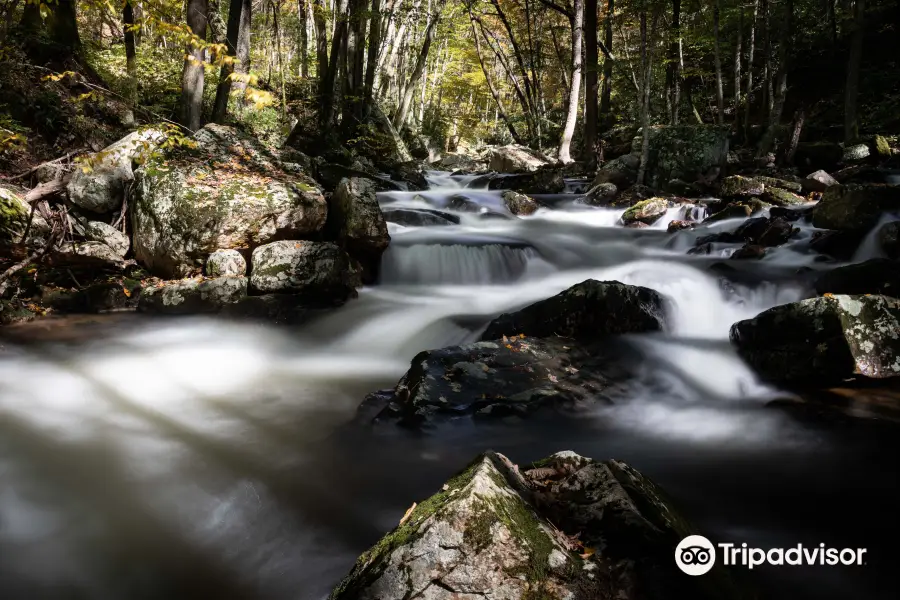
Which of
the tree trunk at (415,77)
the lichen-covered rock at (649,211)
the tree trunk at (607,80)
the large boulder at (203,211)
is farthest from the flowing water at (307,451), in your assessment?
the tree trunk at (607,80)

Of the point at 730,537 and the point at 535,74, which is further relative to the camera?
the point at 535,74

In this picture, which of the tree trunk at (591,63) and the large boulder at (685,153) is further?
the tree trunk at (591,63)

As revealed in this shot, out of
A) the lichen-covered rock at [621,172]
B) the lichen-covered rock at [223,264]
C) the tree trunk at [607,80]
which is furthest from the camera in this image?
the tree trunk at [607,80]

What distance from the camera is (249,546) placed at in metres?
2.84

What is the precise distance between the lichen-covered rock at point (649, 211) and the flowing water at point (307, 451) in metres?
4.12

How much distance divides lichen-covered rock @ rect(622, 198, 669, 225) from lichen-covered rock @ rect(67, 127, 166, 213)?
362 inches

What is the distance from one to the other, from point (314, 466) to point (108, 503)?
1271 mm

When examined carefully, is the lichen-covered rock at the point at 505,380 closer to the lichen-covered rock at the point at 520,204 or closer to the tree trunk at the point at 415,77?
the lichen-covered rock at the point at 520,204

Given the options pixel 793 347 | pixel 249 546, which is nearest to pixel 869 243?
pixel 793 347

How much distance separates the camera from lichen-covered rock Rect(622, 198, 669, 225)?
36.2 ft

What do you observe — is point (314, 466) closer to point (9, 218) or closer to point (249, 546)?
point (249, 546)

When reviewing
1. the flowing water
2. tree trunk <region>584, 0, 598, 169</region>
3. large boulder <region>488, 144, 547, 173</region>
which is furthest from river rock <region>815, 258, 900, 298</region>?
large boulder <region>488, 144, 547, 173</region>

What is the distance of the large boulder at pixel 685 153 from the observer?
43.2 ft

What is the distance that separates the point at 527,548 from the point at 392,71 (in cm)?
2570
